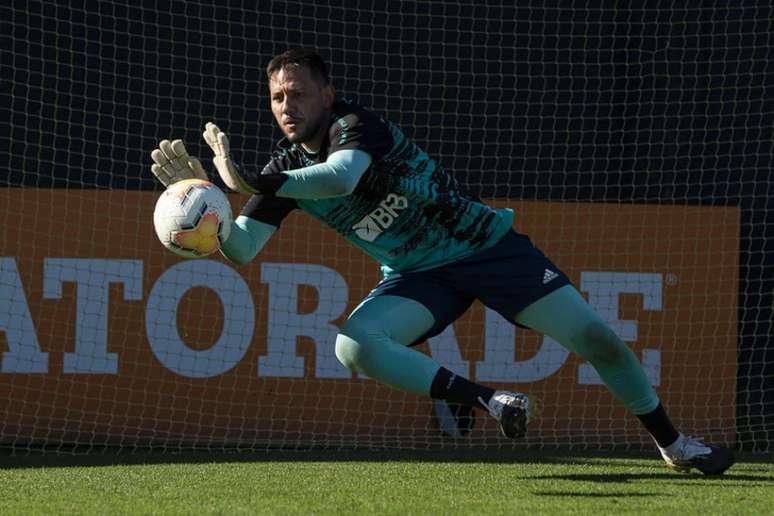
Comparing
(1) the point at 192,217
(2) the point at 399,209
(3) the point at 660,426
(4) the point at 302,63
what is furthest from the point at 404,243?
(3) the point at 660,426

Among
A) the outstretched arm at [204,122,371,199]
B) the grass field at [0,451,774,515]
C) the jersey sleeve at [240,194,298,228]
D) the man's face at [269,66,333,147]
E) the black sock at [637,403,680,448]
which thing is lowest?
the grass field at [0,451,774,515]

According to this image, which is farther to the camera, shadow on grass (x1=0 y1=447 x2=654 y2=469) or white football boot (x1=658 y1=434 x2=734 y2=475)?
shadow on grass (x1=0 y1=447 x2=654 y2=469)

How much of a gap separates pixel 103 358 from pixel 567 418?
2.90 m

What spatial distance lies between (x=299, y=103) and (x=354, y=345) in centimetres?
101

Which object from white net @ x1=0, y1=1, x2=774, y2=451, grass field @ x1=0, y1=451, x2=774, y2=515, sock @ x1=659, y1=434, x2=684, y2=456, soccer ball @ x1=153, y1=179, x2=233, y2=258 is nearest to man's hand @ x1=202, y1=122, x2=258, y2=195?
soccer ball @ x1=153, y1=179, x2=233, y2=258

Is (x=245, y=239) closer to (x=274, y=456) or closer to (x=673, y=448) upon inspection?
(x=673, y=448)

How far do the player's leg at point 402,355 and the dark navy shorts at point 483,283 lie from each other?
2.5 inches

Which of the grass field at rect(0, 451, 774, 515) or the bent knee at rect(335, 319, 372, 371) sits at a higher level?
the bent knee at rect(335, 319, 372, 371)

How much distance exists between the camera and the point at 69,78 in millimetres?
9008

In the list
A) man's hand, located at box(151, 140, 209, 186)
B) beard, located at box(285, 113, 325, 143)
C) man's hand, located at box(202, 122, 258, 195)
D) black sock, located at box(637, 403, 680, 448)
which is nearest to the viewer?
man's hand, located at box(202, 122, 258, 195)

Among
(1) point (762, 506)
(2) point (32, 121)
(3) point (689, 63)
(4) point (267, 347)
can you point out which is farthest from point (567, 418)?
(2) point (32, 121)

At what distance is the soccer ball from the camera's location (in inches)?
199

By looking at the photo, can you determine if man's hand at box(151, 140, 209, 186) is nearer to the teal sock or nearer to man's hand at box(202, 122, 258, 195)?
man's hand at box(202, 122, 258, 195)

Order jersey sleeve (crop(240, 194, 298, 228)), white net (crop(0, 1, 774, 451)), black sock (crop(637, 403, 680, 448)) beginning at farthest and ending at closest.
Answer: white net (crop(0, 1, 774, 451)) → black sock (crop(637, 403, 680, 448)) → jersey sleeve (crop(240, 194, 298, 228))
